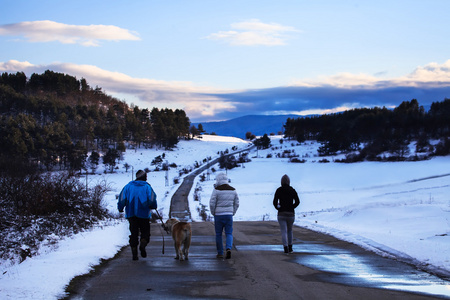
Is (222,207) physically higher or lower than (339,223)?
higher

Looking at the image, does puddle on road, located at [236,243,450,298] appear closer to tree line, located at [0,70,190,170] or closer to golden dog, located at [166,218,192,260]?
golden dog, located at [166,218,192,260]

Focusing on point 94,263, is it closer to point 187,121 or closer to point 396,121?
point 396,121

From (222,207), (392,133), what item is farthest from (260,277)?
(392,133)

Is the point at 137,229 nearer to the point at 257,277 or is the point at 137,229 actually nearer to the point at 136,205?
the point at 136,205

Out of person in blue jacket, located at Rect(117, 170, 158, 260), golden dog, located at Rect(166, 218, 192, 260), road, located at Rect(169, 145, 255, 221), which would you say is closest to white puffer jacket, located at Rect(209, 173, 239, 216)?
golden dog, located at Rect(166, 218, 192, 260)

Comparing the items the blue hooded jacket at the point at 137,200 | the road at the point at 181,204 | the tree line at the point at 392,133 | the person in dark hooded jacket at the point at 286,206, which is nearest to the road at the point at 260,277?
the person in dark hooded jacket at the point at 286,206

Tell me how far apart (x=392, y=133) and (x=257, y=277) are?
84204 millimetres

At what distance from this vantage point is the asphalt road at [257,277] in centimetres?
655

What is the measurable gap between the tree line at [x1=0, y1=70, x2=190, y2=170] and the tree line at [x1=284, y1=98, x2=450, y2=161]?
155 ft

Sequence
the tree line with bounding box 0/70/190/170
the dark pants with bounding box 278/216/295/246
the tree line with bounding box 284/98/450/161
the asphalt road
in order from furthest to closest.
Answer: the tree line with bounding box 0/70/190/170 → the tree line with bounding box 284/98/450/161 → the dark pants with bounding box 278/216/295/246 → the asphalt road

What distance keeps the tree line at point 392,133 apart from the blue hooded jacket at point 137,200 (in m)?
68.7

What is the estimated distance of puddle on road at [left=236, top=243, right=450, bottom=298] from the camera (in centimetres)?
716

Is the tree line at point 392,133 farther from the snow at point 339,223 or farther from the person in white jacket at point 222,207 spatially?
the person in white jacket at point 222,207

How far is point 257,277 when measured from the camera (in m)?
7.71
